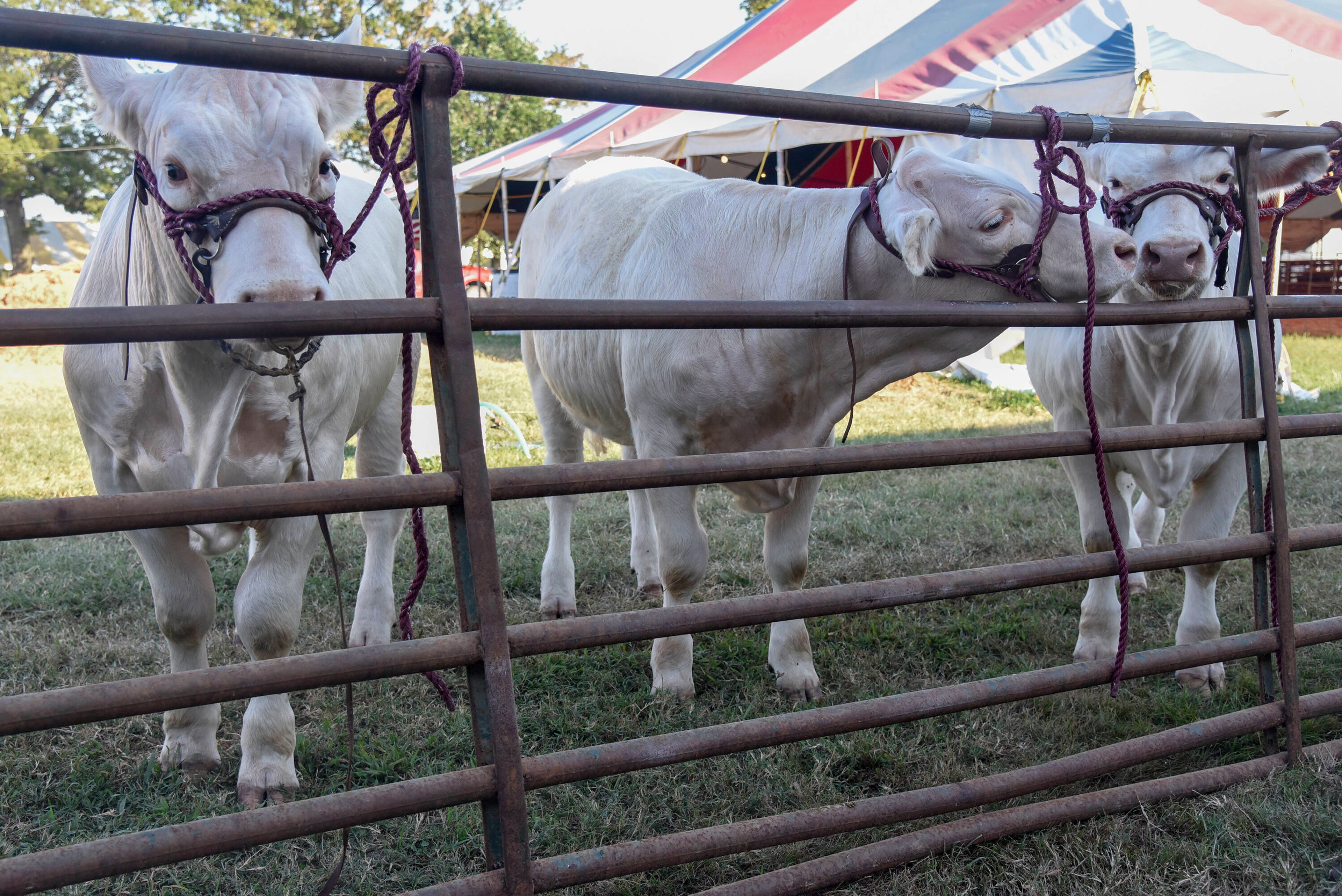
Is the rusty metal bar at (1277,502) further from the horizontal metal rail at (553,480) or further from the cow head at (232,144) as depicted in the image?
the cow head at (232,144)

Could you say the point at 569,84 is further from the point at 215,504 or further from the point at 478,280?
the point at 478,280

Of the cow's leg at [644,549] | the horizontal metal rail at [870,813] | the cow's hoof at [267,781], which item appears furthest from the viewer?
the cow's leg at [644,549]

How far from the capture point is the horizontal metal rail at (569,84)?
54.4 inches

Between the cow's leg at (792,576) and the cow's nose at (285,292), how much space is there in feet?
5.77

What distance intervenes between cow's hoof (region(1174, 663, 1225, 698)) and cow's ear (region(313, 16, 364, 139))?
291 cm

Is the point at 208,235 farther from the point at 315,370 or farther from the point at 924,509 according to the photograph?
the point at 924,509

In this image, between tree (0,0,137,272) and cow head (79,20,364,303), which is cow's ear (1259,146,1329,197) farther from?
tree (0,0,137,272)

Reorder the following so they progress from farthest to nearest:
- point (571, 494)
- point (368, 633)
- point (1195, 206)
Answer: point (368, 633) → point (1195, 206) → point (571, 494)

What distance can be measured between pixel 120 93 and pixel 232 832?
167 cm

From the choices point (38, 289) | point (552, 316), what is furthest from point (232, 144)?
point (38, 289)

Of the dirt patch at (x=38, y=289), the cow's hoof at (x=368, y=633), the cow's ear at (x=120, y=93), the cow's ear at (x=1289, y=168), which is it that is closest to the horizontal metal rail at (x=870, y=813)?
the cow's ear at (x=1289, y=168)

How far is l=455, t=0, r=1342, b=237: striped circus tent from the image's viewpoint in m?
8.59

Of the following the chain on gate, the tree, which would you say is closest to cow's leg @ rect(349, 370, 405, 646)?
the chain on gate

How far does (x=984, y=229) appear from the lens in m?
2.39
